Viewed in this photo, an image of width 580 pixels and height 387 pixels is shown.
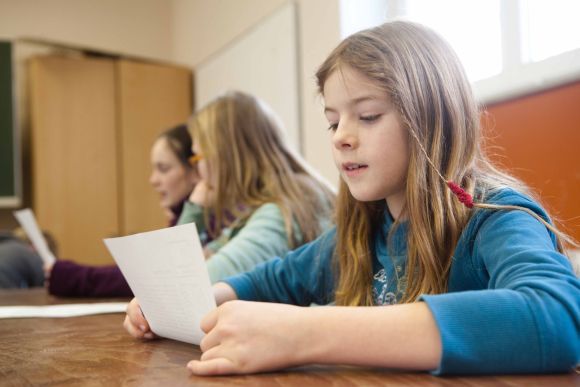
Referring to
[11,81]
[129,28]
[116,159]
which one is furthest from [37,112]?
[129,28]

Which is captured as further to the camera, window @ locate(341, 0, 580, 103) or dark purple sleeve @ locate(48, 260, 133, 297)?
dark purple sleeve @ locate(48, 260, 133, 297)

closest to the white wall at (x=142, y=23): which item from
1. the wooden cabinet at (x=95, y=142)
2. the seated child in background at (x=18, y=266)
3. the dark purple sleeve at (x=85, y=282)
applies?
the wooden cabinet at (x=95, y=142)

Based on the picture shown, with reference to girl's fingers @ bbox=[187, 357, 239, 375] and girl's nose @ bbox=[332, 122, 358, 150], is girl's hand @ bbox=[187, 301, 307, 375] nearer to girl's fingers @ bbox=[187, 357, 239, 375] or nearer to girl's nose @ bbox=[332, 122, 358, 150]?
girl's fingers @ bbox=[187, 357, 239, 375]

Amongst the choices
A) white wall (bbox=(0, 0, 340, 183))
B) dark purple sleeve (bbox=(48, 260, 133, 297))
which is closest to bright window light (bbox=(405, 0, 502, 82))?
white wall (bbox=(0, 0, 340, 183))

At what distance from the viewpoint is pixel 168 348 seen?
0.81m

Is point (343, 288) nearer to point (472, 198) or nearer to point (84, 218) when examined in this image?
point (472, 198)

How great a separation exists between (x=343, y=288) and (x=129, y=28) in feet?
12.5

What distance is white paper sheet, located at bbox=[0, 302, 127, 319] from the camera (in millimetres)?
1236

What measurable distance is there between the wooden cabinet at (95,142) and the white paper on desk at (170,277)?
3.09 m

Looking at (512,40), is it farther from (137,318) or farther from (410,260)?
(137,318)

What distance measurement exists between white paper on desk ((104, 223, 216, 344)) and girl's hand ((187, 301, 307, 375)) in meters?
0.10

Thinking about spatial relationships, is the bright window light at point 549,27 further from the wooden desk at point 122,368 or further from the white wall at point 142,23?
the white wall at point 142,23

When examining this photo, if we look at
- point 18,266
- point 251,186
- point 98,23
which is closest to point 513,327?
point 251,186

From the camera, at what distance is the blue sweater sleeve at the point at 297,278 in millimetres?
1097
